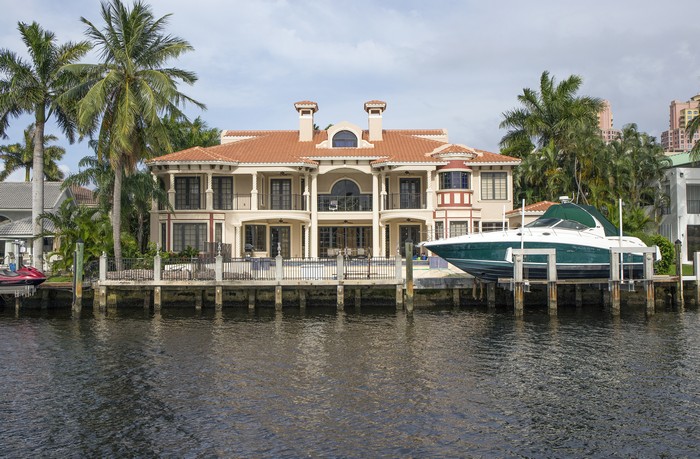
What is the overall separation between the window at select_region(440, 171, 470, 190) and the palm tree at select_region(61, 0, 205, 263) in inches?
652

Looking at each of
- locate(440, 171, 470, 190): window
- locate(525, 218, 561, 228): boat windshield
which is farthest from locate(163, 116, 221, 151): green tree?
locate(525, 218, 561, 228): boat windshield

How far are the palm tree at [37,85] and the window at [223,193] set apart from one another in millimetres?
9635

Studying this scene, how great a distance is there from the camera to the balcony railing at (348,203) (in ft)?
132

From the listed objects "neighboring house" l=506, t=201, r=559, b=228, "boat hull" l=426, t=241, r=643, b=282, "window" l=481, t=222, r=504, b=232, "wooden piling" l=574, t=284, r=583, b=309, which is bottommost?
"wooden piling" l=574, t=284, r=583, b=309

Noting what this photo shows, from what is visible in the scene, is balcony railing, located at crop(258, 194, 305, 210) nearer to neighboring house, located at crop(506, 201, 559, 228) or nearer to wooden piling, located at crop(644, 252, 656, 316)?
neighboring house, located at crop(506, 201, 559, 228)

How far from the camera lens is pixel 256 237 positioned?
4025cm

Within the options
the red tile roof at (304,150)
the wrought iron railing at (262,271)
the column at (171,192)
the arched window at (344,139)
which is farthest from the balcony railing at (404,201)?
the column at (171,192)

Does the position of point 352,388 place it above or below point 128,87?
below

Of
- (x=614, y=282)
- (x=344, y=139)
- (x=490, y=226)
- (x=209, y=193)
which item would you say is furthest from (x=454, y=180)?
(x=209, y=193)

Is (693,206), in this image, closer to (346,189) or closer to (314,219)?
(346,189)

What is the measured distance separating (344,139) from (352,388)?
27.7 m

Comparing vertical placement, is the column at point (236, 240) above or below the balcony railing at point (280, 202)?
below

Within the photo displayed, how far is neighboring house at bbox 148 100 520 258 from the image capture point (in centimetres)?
3838

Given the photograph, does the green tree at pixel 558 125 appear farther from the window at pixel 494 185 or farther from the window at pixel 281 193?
the window at pixel 281 193
